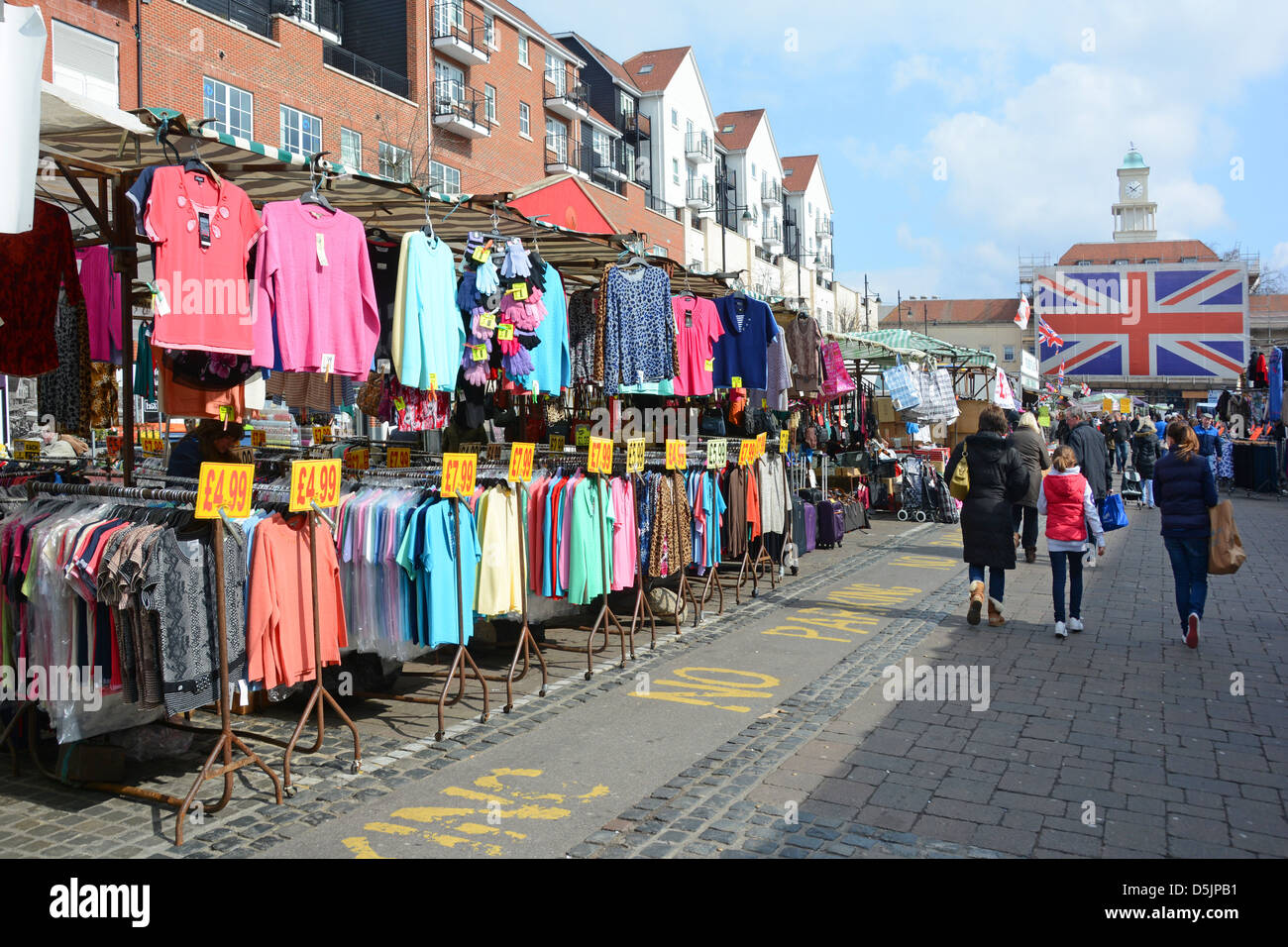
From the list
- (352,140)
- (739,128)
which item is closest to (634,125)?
(739,128)

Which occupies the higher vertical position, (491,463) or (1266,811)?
(491,463)

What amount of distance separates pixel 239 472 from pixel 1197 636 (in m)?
7.49

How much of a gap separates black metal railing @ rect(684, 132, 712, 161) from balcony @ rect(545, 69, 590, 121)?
12425mm

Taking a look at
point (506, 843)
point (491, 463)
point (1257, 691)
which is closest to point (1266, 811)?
point (1257, 691)

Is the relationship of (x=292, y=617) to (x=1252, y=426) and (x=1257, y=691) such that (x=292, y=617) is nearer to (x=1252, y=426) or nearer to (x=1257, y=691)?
(x=1257, y=691)

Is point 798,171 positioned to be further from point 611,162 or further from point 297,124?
point 297,124

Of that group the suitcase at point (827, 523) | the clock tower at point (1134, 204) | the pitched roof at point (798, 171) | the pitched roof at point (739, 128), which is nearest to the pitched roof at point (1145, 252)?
the clock tower at point (1134, 204)

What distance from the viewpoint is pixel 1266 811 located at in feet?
14.5

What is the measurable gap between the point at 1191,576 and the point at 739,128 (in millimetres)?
56780

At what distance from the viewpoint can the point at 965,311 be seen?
93.1 metres

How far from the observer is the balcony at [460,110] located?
29359 millimetres

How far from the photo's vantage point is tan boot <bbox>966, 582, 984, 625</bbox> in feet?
28.2

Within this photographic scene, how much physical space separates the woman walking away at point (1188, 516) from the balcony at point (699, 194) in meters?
46.5

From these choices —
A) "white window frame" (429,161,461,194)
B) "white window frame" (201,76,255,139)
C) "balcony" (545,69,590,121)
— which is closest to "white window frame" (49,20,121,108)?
"white window frame" (201,76,255,139)
